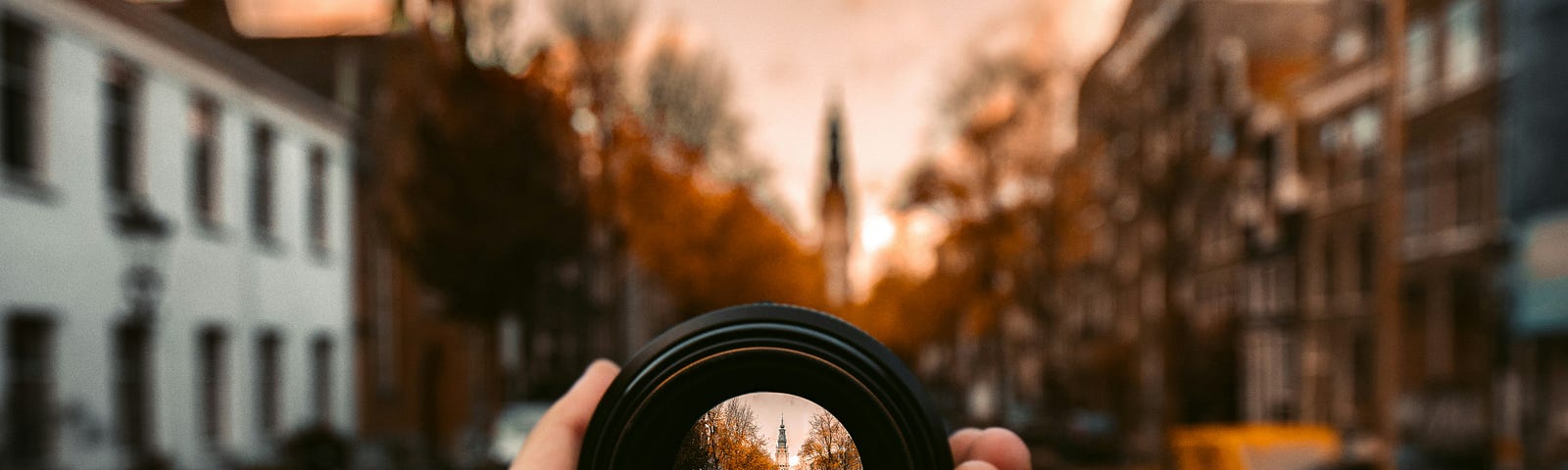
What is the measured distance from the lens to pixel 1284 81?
33.2 m

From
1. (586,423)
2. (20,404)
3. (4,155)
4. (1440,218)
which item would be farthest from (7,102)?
(1440,218)

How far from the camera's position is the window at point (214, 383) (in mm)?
18656

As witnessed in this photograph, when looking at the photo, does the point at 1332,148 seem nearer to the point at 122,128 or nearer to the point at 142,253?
the point at 122,128

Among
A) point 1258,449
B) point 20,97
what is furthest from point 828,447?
point 20,97

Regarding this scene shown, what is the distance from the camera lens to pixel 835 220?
2120 inches

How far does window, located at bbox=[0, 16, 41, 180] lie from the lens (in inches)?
536

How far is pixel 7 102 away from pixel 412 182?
5.64 metres

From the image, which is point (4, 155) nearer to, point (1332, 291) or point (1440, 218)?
point (1440, 218)

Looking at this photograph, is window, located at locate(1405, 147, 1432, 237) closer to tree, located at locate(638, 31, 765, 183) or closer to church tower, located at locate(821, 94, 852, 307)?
tree, located at locate(638, 31, 765, 183)

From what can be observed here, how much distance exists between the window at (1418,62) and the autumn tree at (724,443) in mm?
27143

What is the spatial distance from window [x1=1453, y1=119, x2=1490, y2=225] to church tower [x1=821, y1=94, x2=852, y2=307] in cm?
2128

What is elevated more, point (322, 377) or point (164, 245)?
point (164, 245)

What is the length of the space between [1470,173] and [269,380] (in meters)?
21.3

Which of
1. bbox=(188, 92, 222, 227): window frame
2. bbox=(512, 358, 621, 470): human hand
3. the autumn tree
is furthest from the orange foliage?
the autumn tree
